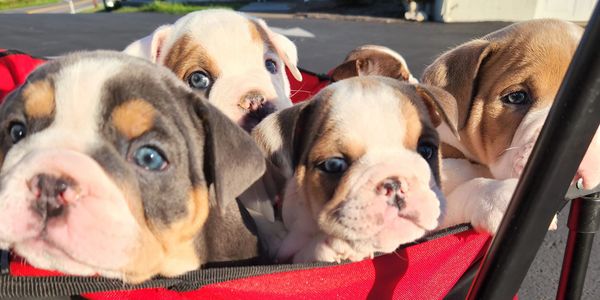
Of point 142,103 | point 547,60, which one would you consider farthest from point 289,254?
point 547,60

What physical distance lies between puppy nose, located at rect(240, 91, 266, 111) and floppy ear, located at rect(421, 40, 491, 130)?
2.93 ft

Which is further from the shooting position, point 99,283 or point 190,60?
point 190,60

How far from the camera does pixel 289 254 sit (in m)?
2.51

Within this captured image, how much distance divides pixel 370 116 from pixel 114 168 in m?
1.06

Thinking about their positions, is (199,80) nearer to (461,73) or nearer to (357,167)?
(357,167)

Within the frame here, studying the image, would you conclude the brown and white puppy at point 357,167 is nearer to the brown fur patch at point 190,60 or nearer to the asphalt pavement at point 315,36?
the brown fur patch at point 190,60

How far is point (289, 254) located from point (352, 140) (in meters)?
0.57

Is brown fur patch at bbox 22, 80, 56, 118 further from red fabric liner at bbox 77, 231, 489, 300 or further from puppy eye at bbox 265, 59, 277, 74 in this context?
puppy eye at bbox 265, 59, 277, 74

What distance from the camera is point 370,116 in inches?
94.7

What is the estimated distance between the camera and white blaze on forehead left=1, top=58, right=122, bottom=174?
A: 1.81 m

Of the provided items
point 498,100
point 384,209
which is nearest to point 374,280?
point 384,209

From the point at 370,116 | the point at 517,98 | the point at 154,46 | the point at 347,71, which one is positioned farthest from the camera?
the point at 347,71

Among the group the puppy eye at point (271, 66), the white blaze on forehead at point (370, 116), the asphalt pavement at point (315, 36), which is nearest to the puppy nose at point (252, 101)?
the puppy eye at point (271, 66)

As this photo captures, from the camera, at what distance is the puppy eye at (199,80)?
10.4 ft
